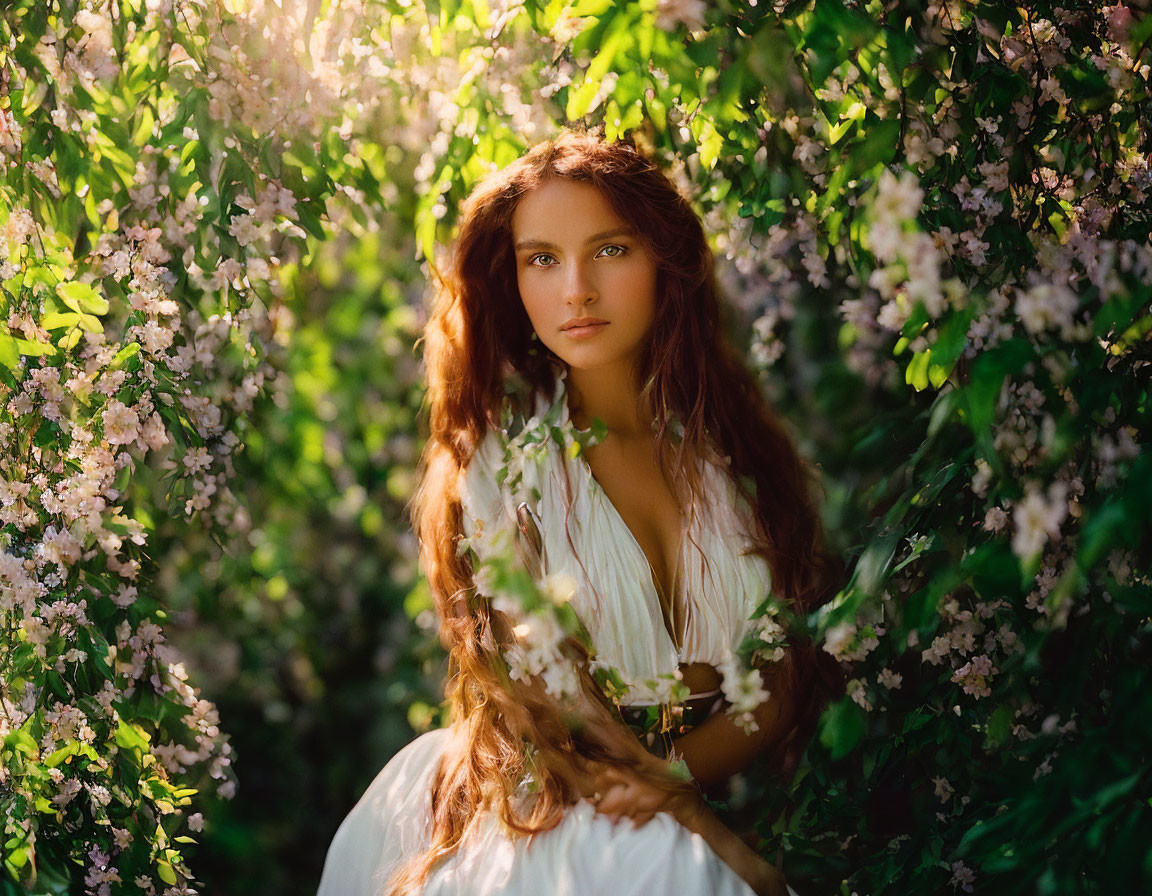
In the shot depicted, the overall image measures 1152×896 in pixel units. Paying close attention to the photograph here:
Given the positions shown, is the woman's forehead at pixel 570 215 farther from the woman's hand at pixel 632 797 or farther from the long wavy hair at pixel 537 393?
the woman's hand at pixel 632 797

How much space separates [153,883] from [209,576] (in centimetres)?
94

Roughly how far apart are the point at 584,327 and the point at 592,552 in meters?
0.34

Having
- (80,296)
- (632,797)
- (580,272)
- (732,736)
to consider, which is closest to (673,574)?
(732,736)

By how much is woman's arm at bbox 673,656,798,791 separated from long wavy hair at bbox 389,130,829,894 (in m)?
0.03

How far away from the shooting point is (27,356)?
5.49 ft

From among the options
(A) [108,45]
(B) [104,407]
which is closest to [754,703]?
(B) [104,407]

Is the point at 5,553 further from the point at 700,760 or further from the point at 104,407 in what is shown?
the point at 700,760

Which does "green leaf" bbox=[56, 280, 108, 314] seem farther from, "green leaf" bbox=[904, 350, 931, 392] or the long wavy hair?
"green leaf" bbox=[904, 350, 931, 392]

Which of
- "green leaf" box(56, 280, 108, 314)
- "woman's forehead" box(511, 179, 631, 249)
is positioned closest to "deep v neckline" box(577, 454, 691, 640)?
"woman's forehead" box(511, 179, 631, 249)

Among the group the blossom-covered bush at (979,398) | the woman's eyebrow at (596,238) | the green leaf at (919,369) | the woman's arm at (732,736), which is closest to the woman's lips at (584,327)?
the woman's eyebrow at (596,238)

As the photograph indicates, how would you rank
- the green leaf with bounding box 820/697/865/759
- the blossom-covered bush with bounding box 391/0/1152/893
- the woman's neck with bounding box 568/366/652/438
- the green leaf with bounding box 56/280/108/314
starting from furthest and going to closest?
1. the woman's neck with bounding box 568/366/652/438
2. the green leaf with bounding box 56/280/108/314
3. the green leaf with bounding box 820/697/865/759
4. the blossom-covered bush with bounding box 391/0/1152/893

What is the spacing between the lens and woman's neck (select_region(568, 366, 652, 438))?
5.80 ft

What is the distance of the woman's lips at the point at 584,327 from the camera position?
1644 millimetres

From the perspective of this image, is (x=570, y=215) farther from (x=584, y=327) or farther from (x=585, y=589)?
(x=585, y=589)
